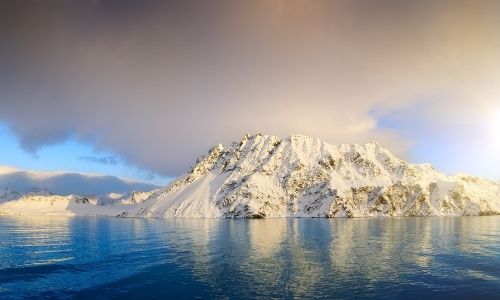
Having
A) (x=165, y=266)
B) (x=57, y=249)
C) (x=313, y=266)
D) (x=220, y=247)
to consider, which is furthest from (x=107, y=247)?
(x=313, y=266)

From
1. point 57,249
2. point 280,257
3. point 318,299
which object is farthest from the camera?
point 57,249

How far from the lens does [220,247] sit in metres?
91.0

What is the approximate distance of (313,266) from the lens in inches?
2467

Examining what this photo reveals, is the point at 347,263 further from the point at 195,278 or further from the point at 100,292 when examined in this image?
the point at 100,292

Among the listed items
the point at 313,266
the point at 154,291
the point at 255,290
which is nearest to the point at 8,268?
the point at 154,291

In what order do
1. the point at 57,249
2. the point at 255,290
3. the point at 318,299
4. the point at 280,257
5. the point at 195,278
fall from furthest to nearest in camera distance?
the point at 57,249 < the point at 280,257 < the point at 195,278 < the point at 255,290 < the point at 318,299

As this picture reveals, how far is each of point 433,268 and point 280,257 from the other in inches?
1021

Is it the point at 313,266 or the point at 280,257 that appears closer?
the point at 313,266

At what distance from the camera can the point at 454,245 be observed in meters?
90.4

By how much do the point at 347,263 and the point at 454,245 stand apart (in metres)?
40.1

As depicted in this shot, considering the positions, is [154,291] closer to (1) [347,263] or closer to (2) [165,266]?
(2) [165,266]

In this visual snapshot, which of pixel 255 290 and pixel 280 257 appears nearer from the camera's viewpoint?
pixel 255 290

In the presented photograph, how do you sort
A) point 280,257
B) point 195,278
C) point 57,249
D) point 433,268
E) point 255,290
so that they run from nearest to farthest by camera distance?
point 255,290, point 195,278, point 433,268, point 280,257, point 57,249

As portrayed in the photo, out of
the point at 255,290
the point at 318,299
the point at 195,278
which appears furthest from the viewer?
the point at 195,278
